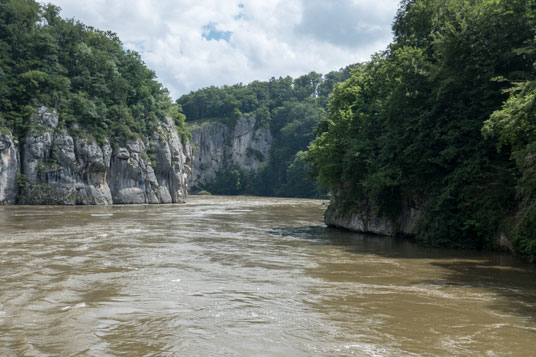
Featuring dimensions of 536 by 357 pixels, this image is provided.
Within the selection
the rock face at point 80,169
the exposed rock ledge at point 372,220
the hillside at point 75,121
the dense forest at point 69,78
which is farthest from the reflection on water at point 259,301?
the dense forest at point 69,78

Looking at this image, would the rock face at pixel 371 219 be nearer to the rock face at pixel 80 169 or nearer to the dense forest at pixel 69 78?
the rock face at pixel 80 169

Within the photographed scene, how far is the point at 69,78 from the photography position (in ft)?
183

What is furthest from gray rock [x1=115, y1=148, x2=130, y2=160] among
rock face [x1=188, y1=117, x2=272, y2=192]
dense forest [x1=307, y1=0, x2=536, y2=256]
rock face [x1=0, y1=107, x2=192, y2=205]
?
rock face [x1=188, y1=117, x2=272, y2=192]

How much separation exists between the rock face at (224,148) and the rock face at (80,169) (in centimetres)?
5772

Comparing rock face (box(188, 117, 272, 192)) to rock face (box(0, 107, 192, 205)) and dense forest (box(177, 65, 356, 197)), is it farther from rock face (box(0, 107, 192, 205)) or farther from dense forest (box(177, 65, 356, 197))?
rock face (box(0, 107, 192, 205))

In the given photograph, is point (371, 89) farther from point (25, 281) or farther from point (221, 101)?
point (221, 101)

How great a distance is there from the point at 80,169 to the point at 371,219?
121 ft

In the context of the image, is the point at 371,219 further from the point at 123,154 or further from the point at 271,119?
the point at 271,119

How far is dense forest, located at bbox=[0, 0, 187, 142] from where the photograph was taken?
4775 cm

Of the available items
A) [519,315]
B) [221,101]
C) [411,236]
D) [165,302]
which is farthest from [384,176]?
[221,101]

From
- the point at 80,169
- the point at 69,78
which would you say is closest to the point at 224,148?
the point at 69,78

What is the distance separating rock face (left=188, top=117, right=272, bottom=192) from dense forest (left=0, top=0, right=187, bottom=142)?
5220 cm

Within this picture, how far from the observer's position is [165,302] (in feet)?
26.9

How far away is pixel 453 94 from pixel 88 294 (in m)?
15.7
